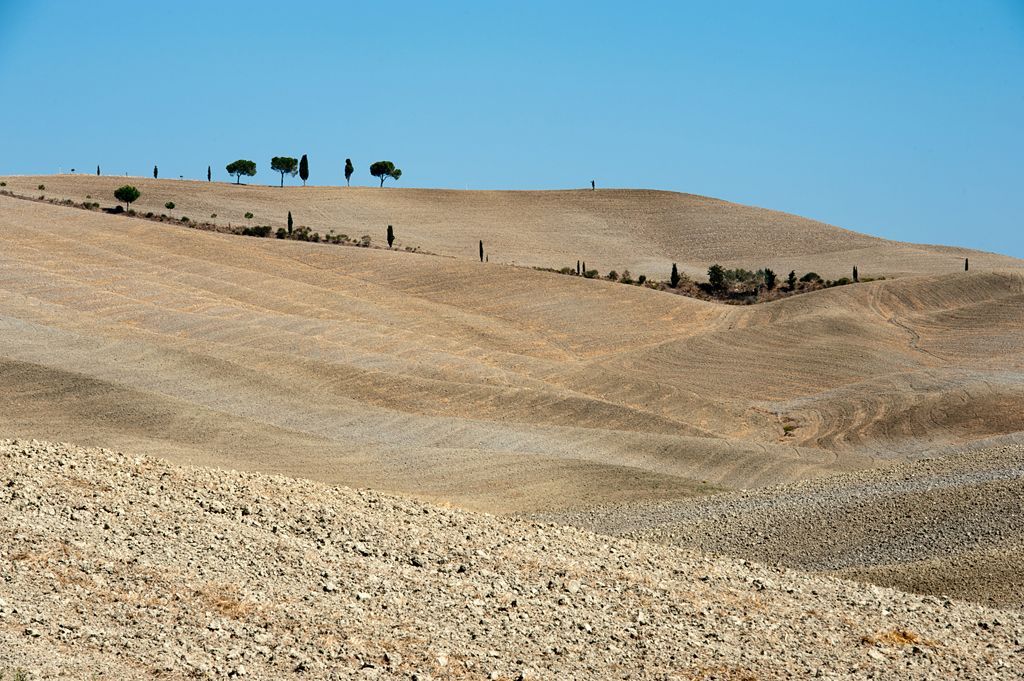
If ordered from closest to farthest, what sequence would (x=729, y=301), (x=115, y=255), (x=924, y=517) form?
(x=924, y=517), (x=115, y=255), (x=729, y=301)

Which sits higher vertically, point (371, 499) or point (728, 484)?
point (371, 499)

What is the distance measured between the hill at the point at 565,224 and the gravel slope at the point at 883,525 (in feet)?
182

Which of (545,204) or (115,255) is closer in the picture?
(115,255)

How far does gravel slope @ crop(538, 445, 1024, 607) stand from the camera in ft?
74.8

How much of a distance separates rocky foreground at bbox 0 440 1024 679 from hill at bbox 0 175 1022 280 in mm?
66219

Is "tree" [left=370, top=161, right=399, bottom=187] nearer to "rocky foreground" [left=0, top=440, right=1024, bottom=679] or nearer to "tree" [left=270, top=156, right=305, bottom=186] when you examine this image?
"tree" [left=270, top=156, right=305, bottom=186]

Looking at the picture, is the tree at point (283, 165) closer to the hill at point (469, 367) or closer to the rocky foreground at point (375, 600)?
the hill at point (469, 367)

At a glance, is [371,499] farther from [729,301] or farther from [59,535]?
[729,301]

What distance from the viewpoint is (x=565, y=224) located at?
112 m

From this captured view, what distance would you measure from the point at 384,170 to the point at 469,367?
335 feet

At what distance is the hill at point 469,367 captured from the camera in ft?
→ 116

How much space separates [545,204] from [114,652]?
361ft

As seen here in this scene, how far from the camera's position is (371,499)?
22297 mm

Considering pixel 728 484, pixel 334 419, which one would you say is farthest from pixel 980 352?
pixel 334 419
